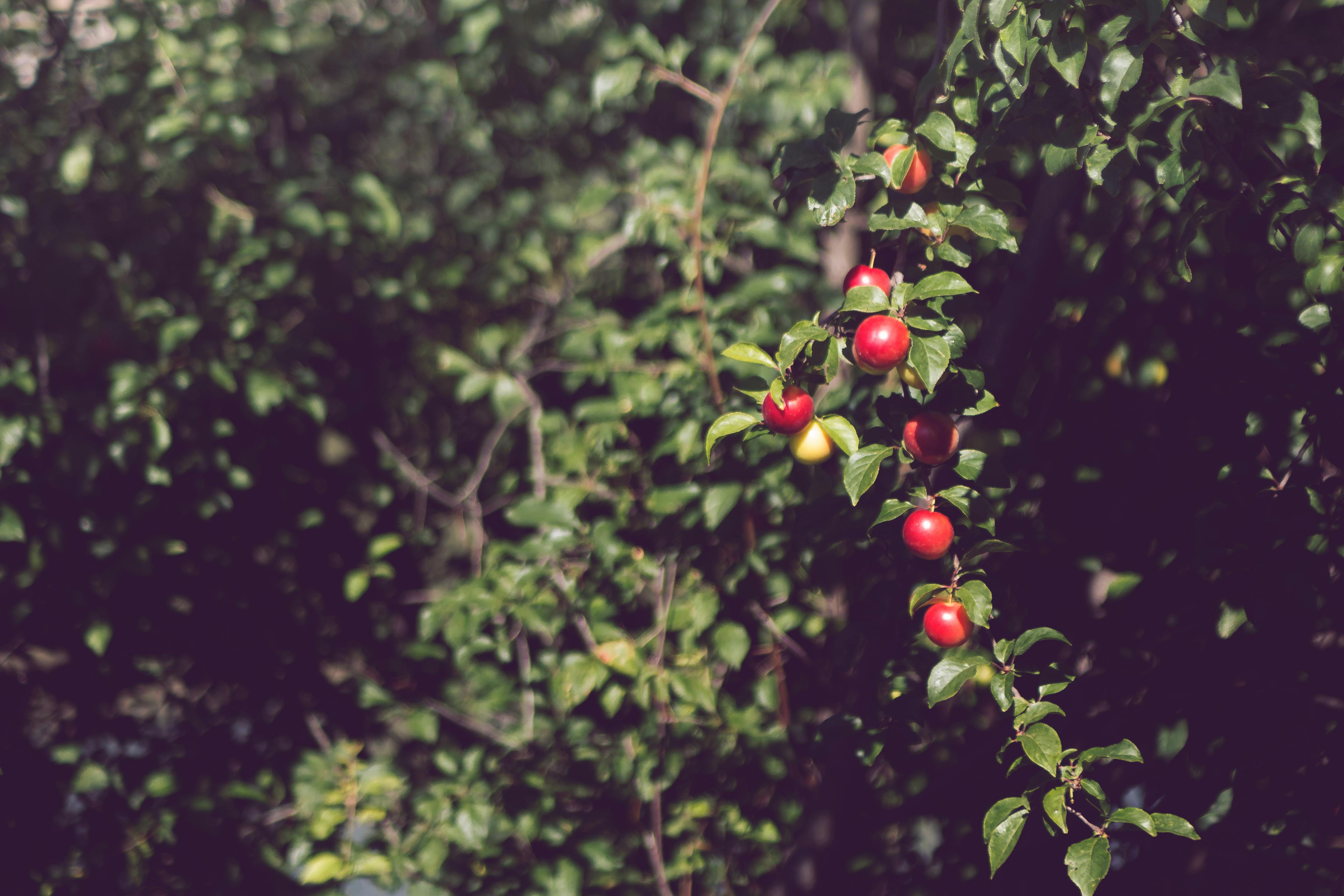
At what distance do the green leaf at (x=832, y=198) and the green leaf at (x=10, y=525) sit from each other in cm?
154

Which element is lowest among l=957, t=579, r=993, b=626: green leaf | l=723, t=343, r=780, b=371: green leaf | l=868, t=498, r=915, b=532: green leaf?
l=957, t=579, r=993, b=626: green leaf

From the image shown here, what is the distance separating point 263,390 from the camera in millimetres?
1795

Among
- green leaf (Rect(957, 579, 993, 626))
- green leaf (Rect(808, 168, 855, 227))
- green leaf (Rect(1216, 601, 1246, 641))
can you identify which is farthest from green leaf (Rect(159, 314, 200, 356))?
green leaf (Rect(1216, 601, 1246, 641))

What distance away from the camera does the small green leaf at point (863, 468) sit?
983 mm

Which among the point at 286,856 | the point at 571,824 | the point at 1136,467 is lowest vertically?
the point at 286,856

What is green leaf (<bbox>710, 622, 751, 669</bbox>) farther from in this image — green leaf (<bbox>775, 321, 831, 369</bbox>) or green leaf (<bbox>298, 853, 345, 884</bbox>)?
green leaf (<bbox>298, 853, 345, 884</bbox>)

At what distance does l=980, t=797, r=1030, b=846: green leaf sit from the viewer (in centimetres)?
100

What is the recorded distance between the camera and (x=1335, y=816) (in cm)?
122

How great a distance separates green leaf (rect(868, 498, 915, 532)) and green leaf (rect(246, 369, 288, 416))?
1330 mm

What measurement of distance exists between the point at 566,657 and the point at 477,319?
41.9 inches

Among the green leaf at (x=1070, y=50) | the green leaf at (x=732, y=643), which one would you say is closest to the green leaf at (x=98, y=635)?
the green leaf at (x=732, y=643)

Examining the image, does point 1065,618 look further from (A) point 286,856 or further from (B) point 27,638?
(B) point 27,638

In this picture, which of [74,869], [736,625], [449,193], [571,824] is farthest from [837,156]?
[74,869]

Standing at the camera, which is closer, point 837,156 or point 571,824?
point 837,156
